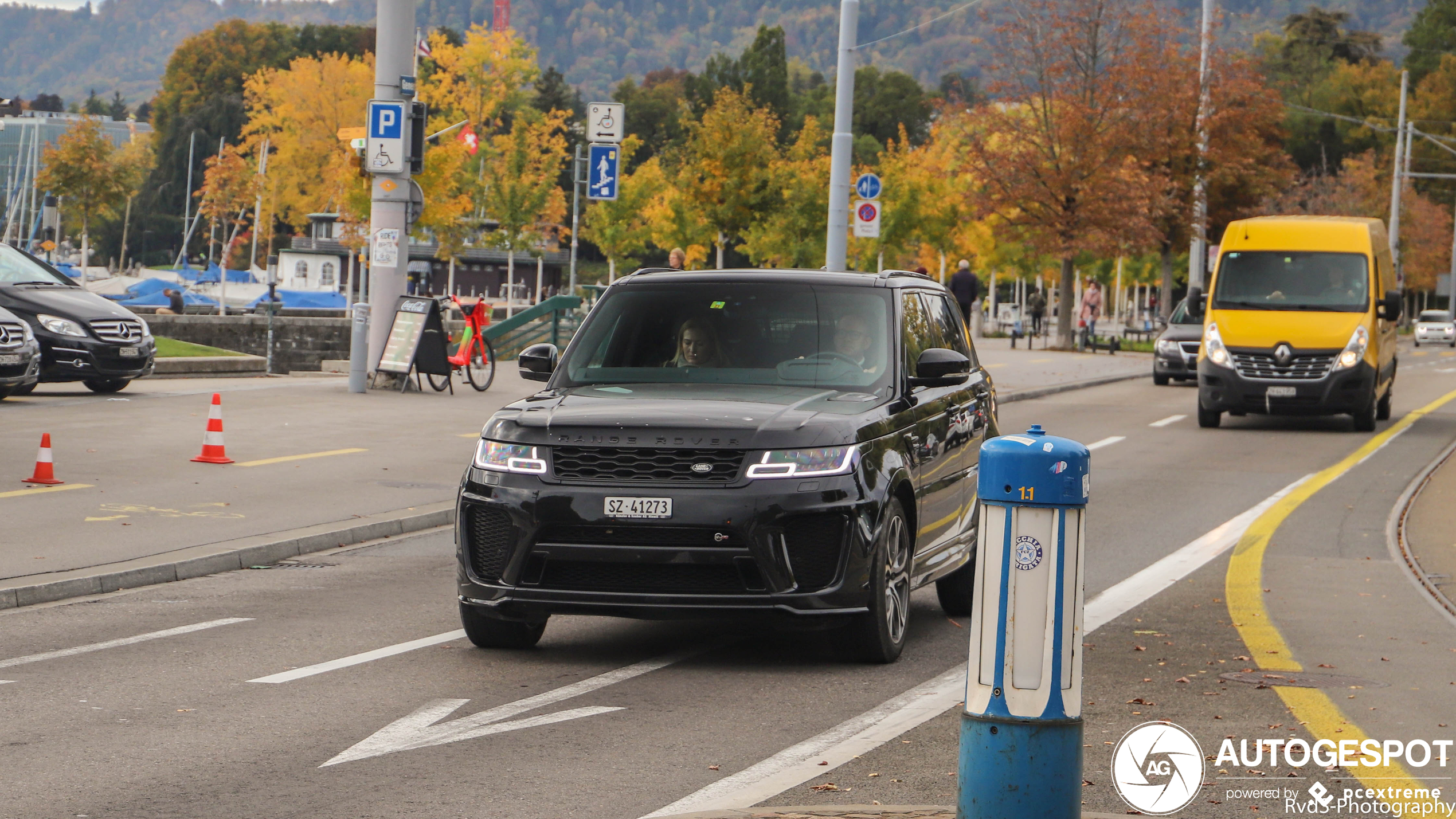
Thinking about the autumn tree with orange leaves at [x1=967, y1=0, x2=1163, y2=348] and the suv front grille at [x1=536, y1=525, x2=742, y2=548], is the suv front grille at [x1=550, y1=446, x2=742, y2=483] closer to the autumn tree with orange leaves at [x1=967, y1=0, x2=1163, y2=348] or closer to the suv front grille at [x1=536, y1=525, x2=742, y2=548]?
the suv front grille at [x1=536, y1=525, x2=742, y2=548]

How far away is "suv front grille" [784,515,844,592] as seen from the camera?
296 inches

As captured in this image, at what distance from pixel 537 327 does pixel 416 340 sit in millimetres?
12540

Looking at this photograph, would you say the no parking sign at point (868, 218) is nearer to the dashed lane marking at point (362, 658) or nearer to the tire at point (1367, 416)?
the tire at point (1367, 416)

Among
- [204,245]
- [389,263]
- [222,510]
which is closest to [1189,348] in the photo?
[389,263]

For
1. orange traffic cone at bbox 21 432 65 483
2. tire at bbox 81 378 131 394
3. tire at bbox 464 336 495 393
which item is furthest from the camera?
tire at bbox 464 336 495 393

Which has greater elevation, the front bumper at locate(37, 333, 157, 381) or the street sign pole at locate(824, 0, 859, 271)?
the street sign pole at locate(824, 0, 859, 271)

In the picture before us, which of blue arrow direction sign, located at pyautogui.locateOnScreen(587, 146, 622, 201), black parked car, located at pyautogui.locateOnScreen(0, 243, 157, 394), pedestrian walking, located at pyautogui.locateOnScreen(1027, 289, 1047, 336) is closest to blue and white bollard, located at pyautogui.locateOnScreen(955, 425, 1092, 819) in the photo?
black parked car, located at pyautogui.locateOnScreen(0, 243, 157, 394)

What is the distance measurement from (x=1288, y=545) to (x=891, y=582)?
586 centimetres

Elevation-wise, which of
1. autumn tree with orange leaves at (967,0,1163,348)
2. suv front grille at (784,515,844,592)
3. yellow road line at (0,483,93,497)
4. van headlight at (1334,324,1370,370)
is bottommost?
yellow road line at (0,483,93,497)

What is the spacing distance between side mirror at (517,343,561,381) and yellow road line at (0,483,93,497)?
554 cm

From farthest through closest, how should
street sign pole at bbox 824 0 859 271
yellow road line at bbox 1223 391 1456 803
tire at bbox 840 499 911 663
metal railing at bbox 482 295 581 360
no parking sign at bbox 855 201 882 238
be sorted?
metal railing at bbox 482 295 581 360
no parking sign at bbox 855 201 882 238
street sign pole at bbox 824 0 859 271
tire at bbox 840 499 911 663
yellow road line at bbox 1223 391 1456 803

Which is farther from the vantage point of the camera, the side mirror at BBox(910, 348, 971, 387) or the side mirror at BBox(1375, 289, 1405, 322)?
the side mirror at BBox(1375, 289, 1405, 322)

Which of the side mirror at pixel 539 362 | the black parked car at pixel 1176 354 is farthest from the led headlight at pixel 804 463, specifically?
the black parked car at pixel 1176 354

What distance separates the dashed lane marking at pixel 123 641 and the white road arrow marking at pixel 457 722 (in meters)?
2.05
